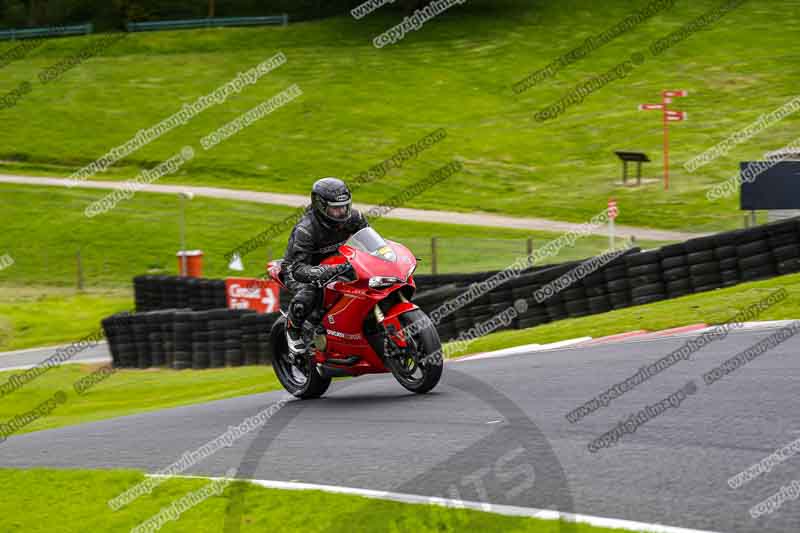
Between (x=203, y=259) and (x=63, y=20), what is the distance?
1888 inches

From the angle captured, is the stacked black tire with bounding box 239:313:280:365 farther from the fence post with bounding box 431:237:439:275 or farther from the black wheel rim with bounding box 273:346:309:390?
the black wheel rim with bounding box 273:346:309:390

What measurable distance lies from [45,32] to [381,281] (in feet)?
224

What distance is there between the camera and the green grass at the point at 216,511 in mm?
5984

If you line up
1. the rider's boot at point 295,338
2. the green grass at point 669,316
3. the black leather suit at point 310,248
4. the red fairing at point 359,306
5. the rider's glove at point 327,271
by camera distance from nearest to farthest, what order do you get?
the red fairing at point 359,306 < the rider's glove at point 327,271 < the black leather suit at point 310,248 < the rider's boot at point 295,338 < the green grass at point 669,316

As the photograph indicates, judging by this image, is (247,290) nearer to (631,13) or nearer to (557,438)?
(557,438)

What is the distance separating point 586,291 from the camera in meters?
17.0

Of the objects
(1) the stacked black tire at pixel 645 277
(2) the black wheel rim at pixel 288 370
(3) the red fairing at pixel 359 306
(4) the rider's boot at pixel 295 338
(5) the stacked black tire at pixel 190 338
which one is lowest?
(5) the stacked black tire at pixel 190 338

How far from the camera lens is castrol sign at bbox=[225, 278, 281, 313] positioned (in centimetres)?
2492

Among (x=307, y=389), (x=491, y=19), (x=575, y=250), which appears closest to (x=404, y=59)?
(x=491, y=19)

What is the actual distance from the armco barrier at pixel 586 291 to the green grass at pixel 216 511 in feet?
21.5

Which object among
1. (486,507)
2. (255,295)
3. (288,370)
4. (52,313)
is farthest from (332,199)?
(52,313)

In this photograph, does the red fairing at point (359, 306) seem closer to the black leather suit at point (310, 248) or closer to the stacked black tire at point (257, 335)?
the black leather suit at point (310, 248)

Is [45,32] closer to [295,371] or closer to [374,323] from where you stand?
[295,371]

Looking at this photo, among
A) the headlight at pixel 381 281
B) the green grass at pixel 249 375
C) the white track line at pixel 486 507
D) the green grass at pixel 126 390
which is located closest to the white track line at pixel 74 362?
the green grass at pixel 126 390
